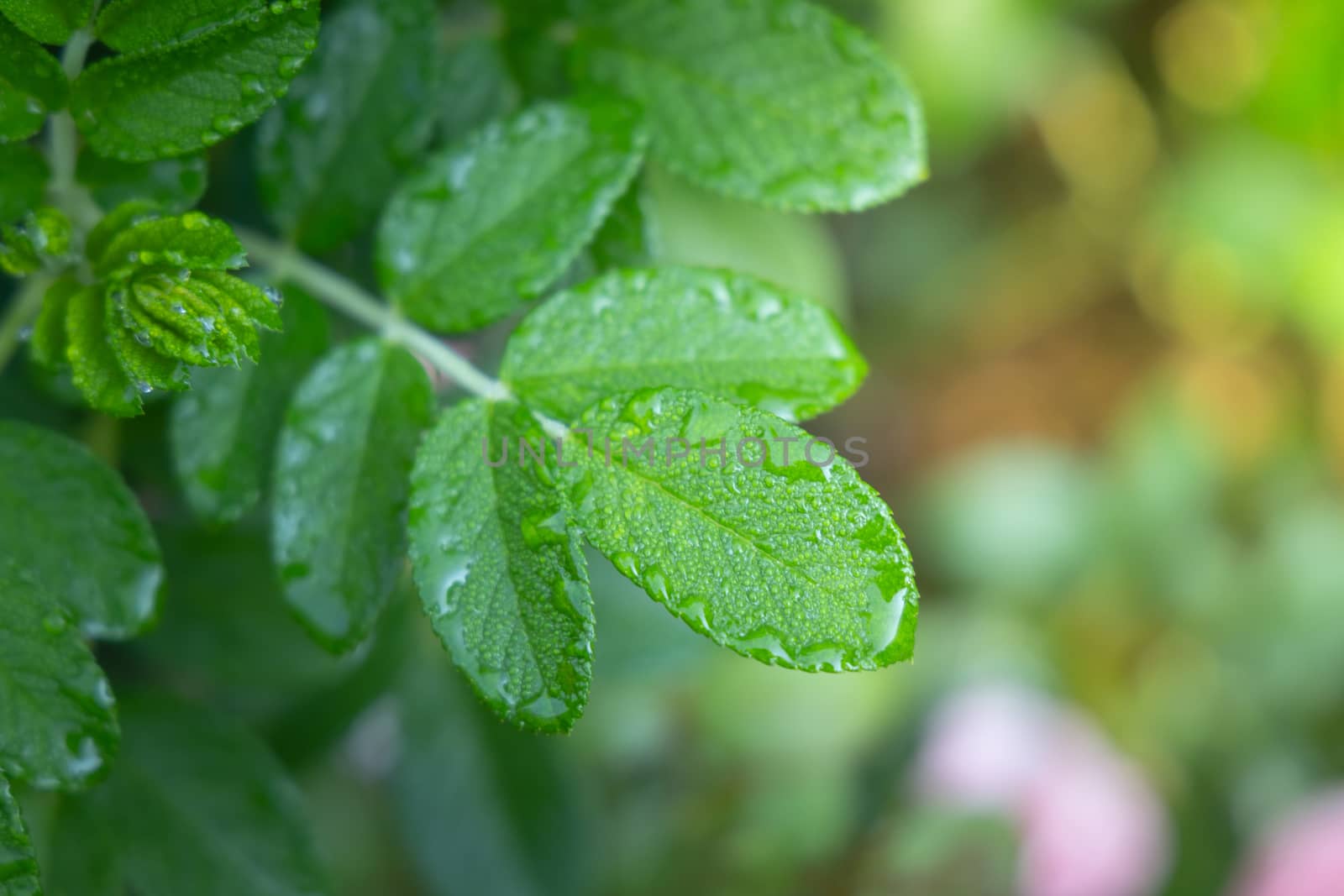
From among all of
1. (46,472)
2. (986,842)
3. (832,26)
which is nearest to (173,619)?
(46,472)

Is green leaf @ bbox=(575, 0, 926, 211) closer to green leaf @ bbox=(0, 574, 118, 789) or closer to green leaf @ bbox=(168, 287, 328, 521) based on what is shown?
green leaf @ bbox=(168, 287, 328, 521)

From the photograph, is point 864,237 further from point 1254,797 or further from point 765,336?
point 765,336

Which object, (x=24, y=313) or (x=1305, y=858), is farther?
(x=1305, y=858)

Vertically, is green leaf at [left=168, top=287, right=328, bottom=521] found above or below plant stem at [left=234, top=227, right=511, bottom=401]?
below

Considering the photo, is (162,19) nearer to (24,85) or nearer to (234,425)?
(24,85)

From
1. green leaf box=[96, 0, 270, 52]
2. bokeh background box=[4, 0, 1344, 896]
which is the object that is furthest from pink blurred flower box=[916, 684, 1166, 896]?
green leaf box=[96, 0, 270, 52]

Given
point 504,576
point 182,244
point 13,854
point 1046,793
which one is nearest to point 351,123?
point 182,244
